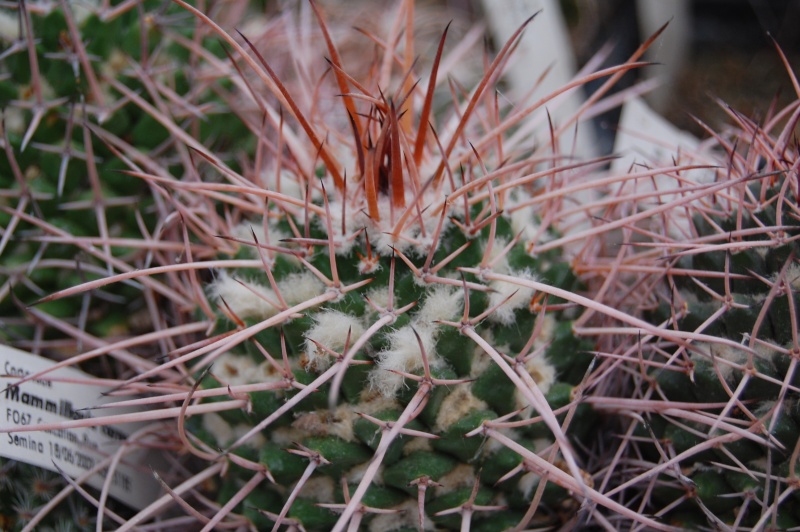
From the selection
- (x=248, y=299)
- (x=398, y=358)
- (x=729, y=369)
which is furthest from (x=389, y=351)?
(x=729, y=369)

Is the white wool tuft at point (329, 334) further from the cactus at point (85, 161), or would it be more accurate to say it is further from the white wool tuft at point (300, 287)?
the cactus at point (85, 161)

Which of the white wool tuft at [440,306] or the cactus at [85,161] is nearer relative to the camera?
the white wool tuft at [440,306]

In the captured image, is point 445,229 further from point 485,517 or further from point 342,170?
point 485,517

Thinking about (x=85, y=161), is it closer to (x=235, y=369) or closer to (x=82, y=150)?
(x=82, y=150)

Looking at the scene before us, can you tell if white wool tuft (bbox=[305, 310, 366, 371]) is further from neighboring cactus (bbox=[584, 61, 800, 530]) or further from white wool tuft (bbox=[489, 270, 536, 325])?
neighboring cactus (bbox=[584, 61, 800, 530])

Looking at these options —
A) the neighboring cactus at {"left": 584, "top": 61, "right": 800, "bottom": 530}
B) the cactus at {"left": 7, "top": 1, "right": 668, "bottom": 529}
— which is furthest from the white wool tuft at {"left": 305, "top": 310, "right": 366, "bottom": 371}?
the neighboring cactus at {"left": 584, "top": 61, "right": 800, "bottom": 530}

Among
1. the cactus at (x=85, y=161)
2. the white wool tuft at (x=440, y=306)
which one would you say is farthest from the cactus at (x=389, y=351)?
the cactus at (x=85, y=161)
